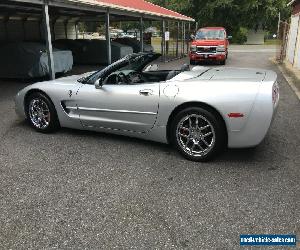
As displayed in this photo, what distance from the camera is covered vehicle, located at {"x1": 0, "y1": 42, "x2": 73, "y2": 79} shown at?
38.6 feet

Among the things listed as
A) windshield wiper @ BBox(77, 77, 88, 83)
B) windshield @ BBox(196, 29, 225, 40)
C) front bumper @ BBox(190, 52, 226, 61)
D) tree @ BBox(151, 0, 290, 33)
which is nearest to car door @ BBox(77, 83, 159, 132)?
windshield wiper @ BBox(77, 77, 88, 83)

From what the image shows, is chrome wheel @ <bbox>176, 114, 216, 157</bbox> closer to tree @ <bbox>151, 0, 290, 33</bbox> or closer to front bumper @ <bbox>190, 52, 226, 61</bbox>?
front bumper @ <bbox>190, 52, 226, 61</bbox>

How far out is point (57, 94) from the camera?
17.6ft

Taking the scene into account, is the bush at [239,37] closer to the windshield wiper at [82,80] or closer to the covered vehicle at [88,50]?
the covered vehicle at [88,50]

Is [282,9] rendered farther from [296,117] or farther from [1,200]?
[1,200]

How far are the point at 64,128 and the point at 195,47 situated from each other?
13152 mm

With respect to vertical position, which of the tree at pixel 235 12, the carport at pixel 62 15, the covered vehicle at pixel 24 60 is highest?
the tree at pixel 235 12

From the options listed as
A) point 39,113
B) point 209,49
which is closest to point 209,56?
point 209,49

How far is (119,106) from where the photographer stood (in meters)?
4.79

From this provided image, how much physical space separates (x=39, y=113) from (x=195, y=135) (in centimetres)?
280

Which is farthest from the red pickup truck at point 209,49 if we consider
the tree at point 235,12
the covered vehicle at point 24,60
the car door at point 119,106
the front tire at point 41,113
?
the tree at point 235,12

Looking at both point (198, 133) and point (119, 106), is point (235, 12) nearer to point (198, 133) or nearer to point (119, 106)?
point (119, 106)

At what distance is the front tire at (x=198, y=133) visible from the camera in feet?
13.6

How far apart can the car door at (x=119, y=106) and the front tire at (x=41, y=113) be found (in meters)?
0.58
